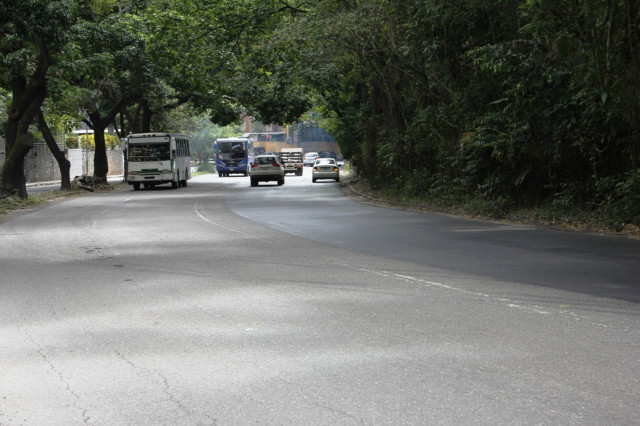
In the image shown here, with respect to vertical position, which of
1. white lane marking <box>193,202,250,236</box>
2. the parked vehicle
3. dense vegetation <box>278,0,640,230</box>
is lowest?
the parked vehicle

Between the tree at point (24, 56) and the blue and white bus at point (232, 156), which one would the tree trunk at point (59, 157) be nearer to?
the tree at point (24, 56)

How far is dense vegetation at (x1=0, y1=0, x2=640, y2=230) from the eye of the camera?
17453 millimetres

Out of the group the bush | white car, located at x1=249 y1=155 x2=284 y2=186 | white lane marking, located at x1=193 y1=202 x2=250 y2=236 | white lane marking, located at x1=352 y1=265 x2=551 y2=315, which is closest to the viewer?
white lane marking, located at x1=352 y1=265 x2=551 y2=315

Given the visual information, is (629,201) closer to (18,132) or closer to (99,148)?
(18,132)

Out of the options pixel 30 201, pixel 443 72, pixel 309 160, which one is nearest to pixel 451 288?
pixel 443 72

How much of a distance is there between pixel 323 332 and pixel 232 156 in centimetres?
6614

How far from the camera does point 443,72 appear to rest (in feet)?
80.6

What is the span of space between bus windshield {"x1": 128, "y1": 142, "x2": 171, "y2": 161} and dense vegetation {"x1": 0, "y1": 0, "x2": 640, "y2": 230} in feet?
9.82

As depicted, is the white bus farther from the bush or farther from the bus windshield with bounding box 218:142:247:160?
the bush

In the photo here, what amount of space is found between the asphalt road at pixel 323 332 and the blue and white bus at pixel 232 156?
56572mm

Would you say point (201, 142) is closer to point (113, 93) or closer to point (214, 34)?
point (113, 93)

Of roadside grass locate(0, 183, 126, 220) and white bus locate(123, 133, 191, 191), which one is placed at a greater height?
white bus locate(123, 133, 191, 191)

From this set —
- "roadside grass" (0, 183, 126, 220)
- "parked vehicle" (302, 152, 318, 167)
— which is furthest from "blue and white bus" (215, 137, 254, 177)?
"parked vehicle" (302, 152, 318, 167)

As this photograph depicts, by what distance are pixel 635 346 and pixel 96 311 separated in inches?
221
